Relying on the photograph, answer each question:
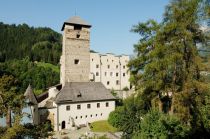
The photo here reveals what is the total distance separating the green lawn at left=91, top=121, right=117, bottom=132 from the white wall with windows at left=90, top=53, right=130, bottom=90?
1680cm

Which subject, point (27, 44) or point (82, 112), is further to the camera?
point (27, 44)

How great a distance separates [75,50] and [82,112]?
13267 mm

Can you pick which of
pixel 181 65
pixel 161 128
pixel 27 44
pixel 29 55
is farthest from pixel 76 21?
pixel 27 44

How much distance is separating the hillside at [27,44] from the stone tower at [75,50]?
240 feet

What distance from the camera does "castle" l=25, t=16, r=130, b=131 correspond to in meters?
38.0

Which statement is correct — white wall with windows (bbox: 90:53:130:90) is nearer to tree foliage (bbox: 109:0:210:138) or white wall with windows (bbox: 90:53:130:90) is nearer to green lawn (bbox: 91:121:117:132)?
green lawn (bbox: 91:121:117:132)

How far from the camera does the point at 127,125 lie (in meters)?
26.2

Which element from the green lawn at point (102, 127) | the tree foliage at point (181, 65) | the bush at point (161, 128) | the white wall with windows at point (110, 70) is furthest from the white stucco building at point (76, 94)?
the bush at point (161, 128)

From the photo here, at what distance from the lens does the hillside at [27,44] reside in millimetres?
121375

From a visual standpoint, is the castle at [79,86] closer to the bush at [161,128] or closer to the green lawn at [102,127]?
the green lawn at [102,127]

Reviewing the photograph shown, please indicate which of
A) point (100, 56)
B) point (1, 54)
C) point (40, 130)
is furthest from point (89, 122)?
point (1, 54)

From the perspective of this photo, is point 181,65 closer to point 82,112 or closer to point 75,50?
point 82,112

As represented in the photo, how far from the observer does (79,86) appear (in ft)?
136

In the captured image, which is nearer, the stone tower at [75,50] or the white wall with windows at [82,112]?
the white wall with windows at [82,112]
